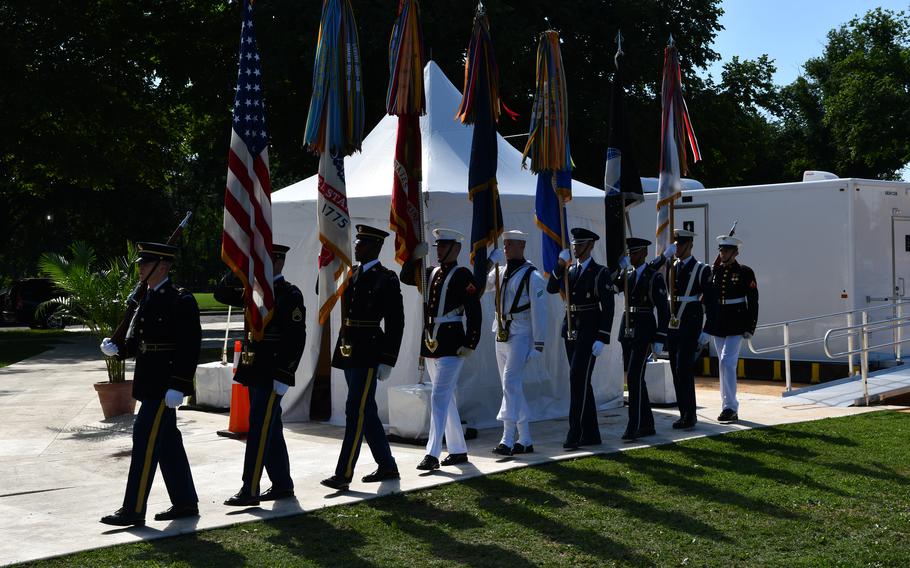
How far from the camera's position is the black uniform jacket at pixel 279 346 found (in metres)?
7.96

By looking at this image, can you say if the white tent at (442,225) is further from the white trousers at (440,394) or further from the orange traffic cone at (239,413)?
the white trousers at (440,394)

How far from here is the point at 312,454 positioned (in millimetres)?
10219

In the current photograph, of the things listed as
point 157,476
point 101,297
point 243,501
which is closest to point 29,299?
point 101,297

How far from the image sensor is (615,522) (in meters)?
7.26

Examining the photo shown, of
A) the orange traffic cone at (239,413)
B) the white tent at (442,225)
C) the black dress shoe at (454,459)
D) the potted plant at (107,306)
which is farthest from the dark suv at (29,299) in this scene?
the black dress shoe at (454,459)

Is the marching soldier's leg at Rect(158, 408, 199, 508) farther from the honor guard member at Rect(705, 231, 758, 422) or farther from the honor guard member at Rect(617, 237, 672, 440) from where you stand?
the honor guard member at Rect(705, 231, 758, 422)

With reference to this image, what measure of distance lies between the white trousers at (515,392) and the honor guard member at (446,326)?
0.77 m

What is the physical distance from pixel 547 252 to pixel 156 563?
228 inches

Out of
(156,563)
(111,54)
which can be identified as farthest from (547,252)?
(111,54)

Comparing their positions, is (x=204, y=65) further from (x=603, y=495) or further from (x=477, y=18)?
(x=603, y=495)

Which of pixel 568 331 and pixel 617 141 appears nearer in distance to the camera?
pixel 568 331

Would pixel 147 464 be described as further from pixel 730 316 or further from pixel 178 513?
pixel 730 316

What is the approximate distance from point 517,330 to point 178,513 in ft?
12.5

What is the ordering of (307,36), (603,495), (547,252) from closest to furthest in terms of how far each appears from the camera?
(603,495)
(547,252)
(307,36)
